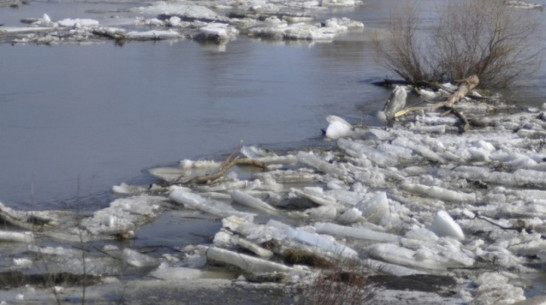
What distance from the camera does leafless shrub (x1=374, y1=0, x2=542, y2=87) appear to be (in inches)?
680

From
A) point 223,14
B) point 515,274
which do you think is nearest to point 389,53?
point 515,274

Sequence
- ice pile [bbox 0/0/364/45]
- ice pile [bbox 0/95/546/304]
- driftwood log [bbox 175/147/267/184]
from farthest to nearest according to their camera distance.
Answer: ice pile [bbox 0/0/364/45], driftwood log [bbox 175/147/267/184], ice pile [bbox 0/95/546/304]

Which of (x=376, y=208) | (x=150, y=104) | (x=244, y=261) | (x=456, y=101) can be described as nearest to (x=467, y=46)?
(x=456, y=101)

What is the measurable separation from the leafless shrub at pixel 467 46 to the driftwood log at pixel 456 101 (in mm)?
562

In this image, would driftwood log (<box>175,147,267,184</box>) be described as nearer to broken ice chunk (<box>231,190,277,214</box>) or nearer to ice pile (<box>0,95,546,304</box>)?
ice pile (<box>0,95,546,304</box>)

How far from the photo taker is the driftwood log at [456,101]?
1482cm

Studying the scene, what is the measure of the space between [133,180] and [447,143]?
4509 millimetres

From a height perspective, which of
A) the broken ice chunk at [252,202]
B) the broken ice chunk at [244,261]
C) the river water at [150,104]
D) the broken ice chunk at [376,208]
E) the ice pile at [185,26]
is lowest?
the ice pile at [185,26]

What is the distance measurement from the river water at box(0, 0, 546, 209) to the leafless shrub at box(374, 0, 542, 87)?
0.66 metres

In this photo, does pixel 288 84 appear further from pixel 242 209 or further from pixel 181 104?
pixel 242 209

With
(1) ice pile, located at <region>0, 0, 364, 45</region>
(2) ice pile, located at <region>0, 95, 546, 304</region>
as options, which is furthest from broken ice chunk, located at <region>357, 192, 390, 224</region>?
(1) ice pile, located at <region>0, 0, 364, 45</region>

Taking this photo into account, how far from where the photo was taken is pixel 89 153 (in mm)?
12055

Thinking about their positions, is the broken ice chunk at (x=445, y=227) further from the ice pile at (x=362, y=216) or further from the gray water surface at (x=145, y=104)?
the gray water surface at (x=145, y=104)

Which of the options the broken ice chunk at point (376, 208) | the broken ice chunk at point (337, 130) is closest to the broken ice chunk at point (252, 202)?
the broken ice chunk at point (376, 208)
